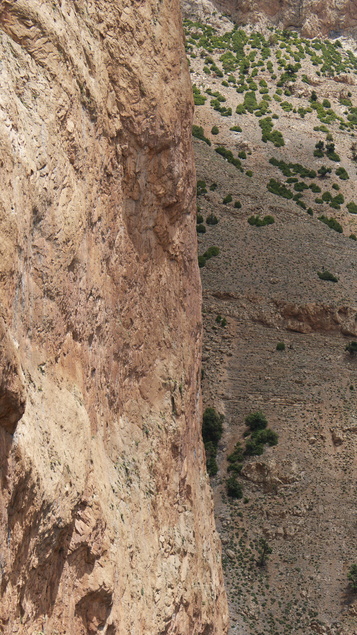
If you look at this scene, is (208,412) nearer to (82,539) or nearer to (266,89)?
(82,539)

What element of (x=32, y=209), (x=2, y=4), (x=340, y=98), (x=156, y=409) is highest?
(x=2, y=4)

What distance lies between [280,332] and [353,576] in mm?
20845

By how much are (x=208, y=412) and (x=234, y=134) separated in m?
38.7

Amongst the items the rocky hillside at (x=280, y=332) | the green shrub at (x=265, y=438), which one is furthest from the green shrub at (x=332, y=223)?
the green shrub at (x=265, y=438)

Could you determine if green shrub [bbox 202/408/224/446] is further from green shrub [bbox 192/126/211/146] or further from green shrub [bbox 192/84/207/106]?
green shrub [bbox 192/84/207/106]

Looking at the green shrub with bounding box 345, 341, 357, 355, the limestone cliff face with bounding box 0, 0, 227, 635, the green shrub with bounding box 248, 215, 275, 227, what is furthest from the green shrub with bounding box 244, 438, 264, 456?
the limestone cliff face with bounding box 0, 0, 227, 635

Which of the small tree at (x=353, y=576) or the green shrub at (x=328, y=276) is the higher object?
the small tree at (x=353, y=576)

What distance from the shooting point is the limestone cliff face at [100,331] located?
11906 millimetres

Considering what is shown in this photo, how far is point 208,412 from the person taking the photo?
164 feet

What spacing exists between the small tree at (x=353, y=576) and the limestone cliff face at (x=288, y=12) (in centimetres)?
7908

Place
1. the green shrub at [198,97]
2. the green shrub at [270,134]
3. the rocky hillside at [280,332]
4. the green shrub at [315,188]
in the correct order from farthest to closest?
the green shrub at [198,97] < the green shrub at [270,134] < the green shrub at [315,188] < the rocky hillside at [280,332]

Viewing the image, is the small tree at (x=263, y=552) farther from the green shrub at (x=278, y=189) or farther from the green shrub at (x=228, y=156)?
A: the green shrub at (x=228, y=156)

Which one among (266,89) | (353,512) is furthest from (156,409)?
(266,89)

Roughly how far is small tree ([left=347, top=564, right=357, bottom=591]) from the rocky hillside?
0.96ft
